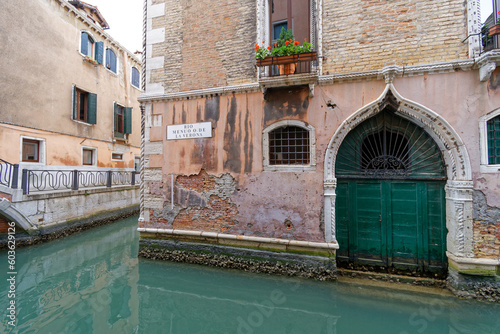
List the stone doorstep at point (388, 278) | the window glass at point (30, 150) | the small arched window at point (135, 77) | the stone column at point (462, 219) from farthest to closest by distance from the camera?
1. the small arched window at point (135, 77)
2. the window glass at point (30, 150)
3. the stone doorstep at point (388, 278)
4. the stone column at point (462, 219)

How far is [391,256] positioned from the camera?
4289 mm

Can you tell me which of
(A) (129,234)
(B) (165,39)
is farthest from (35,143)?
(B) (165,39)

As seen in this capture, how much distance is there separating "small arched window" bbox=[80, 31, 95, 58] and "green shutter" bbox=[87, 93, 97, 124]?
182 centimetres

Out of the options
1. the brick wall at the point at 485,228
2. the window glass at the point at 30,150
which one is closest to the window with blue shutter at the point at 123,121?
the window glass at the point at 30,150

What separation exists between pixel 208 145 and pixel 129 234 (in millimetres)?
5199

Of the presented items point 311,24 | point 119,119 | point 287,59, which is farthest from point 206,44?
point 119,119

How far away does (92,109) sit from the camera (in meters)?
9.96

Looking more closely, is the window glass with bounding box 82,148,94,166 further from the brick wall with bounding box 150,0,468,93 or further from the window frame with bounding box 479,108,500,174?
the window frame with bounding box 479,108,500,174

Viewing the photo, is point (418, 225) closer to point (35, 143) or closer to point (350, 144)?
point (350, 144)

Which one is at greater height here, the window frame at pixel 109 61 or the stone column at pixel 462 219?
the window frame at pixel 109 61

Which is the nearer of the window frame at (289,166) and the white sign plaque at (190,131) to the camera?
the window frame at (289,166)

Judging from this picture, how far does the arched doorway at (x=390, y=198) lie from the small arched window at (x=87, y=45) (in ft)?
36.7

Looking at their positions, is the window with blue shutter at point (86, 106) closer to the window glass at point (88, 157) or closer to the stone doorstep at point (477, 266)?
the window glass at point (88, 157)

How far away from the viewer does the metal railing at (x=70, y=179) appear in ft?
22.8
